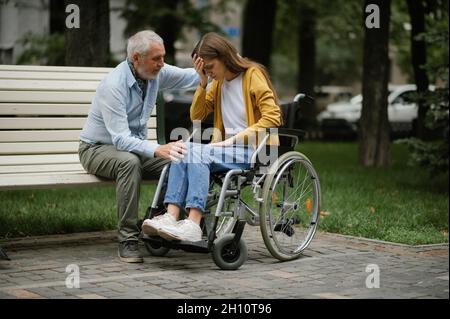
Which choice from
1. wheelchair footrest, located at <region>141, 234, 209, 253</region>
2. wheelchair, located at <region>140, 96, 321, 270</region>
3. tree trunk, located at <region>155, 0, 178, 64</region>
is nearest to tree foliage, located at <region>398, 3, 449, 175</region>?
wheelchair, located at <region>140, 96, 321, 270</region>

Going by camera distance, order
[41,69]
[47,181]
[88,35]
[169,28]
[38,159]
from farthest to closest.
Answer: [169,28] → [88,35] → [41,69] → [38,159] → [47,181]

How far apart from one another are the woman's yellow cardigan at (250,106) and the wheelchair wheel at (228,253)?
26.5 inches

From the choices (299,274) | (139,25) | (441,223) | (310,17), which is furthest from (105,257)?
(310,17)

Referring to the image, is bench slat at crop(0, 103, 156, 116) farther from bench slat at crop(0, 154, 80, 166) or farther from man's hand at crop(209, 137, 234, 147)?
man's hand at crop(209, 137, 234, 147)

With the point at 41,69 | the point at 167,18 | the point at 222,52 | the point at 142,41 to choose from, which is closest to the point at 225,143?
the point at 222,52

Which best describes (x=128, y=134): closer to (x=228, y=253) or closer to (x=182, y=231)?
(x=182, y=231)

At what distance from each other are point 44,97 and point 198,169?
1765 mm

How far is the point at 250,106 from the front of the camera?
6230 millimetres

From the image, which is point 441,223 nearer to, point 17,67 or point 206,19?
point 17,67

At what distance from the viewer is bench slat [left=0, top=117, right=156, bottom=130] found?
6816 mm

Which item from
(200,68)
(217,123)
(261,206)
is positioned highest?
(200,68)

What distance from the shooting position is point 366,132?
14.1 meters

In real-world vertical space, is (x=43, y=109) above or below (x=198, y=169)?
above
